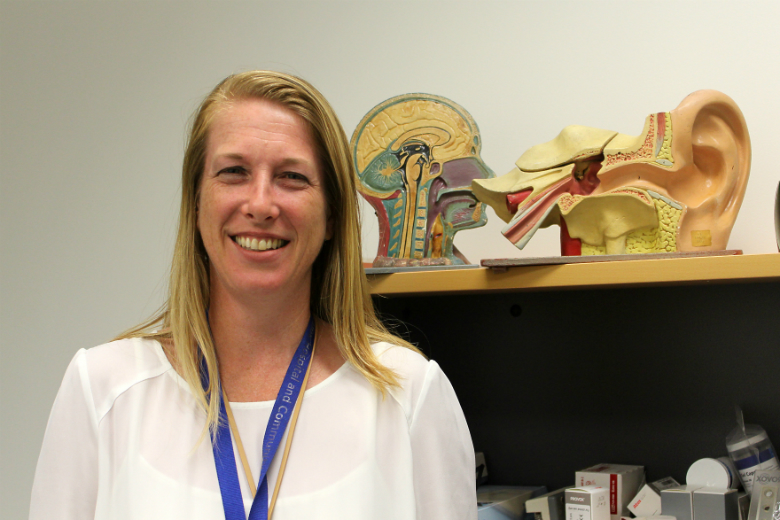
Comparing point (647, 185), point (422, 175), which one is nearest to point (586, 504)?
point (647, 185)

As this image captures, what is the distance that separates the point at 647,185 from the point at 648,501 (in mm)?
621

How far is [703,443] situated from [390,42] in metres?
1.29

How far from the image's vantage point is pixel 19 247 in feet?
7.94

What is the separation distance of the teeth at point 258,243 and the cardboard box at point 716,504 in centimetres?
90

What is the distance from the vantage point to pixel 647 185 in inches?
53.3

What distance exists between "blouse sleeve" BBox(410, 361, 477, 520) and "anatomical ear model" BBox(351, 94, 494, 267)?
1.28 ft

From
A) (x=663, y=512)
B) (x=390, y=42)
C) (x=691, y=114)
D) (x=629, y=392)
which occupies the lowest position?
(x=663, y=512)

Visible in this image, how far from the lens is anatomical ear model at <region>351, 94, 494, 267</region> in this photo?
151 cm

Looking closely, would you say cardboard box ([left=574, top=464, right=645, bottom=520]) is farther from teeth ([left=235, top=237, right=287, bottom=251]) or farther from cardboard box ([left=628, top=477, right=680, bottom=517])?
teeth ([left=235, top=237, right=287, bottom=251])

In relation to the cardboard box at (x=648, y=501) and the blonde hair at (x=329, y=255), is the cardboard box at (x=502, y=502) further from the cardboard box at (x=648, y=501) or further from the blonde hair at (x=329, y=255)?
the blonde hair at (x=329, y=255)

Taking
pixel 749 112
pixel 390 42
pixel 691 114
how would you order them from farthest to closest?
pixel 390 42 → pixel 749 112 → pixel 691 114

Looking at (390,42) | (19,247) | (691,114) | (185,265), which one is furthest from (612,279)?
(19,247)

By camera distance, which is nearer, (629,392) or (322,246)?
(322,246)

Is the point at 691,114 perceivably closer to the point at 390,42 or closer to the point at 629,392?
the point at 629,392
